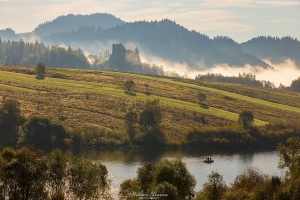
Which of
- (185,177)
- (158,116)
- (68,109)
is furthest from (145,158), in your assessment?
(185,177)

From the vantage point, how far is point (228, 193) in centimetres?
7650

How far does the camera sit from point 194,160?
147125 mm

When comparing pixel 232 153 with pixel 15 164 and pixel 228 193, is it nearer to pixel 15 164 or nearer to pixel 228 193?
pixel 228 193

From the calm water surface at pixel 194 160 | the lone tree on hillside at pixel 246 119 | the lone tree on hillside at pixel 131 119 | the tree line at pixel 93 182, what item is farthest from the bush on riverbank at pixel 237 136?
the tree line at pixel 93 182

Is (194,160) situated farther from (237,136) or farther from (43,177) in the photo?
(43,177)

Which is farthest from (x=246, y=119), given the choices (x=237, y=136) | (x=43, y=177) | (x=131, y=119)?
(x=43, y=177)

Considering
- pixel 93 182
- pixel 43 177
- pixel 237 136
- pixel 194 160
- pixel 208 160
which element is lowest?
pixel 194 160

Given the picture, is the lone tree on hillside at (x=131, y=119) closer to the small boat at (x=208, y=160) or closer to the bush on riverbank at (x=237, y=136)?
the bush on riverbank at (x=237, y=136)

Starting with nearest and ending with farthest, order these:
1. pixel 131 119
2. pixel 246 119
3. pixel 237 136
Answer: pixel 237 136 < pixel 131 119 < pixel 246 119

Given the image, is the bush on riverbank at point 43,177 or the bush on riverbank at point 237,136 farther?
the bush on riverbank at point 237,136

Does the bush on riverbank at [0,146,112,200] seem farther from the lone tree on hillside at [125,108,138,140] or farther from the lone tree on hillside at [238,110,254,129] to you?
the lone tree on hillside at [238,110,254,129]

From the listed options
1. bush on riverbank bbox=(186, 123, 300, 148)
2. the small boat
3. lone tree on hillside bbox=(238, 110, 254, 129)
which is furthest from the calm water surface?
lone tree on hillside bbox=(238, 110, 254, 129)

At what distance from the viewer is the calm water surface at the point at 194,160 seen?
418ft

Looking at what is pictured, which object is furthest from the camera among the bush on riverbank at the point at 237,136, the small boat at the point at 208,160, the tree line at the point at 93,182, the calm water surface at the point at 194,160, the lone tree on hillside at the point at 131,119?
the lone tree on hillside at the point at 131,119
